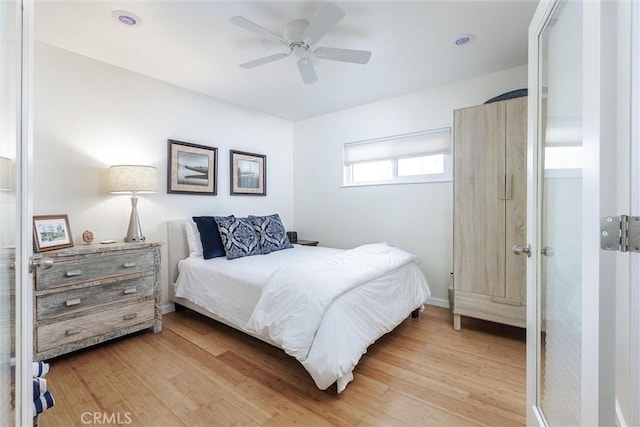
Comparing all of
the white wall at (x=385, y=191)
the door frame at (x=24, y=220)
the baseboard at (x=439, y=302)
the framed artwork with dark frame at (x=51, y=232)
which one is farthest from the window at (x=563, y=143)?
the framed artwork with dark frame at (x=51, y=232)

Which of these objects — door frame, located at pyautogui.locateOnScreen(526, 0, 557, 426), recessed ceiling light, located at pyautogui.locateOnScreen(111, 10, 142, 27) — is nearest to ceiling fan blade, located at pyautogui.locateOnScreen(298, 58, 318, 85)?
recessed ceiling light, located at pyautogui.locateOnScreen(111, 10, 142, 27)

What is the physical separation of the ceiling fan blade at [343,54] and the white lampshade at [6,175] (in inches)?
75.1

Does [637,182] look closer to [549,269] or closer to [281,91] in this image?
[549,269]

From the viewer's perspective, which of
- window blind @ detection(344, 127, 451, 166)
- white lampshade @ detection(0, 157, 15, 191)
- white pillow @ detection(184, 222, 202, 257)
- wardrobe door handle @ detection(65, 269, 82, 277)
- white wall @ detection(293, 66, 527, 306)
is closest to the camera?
white lampshade @ detection(0, 157, 15, 191)

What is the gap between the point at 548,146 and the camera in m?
1.14

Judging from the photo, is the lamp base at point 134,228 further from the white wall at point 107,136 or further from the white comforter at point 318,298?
the white comforter at point 318,298

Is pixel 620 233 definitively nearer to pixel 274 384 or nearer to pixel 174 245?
pixel 274 384

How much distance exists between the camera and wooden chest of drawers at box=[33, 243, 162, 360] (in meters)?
1.99

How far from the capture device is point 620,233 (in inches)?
25.9

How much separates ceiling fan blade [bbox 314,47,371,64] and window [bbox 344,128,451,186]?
1.54 m

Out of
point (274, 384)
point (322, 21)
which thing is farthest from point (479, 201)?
point (274, 384)

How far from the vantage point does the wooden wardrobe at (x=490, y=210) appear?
7.55 ft

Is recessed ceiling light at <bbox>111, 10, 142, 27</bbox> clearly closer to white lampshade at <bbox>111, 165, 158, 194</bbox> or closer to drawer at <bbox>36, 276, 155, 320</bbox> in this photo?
white lampshade at <bbox>111, 165, 158, 194</bbox>

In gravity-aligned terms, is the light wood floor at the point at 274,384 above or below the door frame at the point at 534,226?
below
